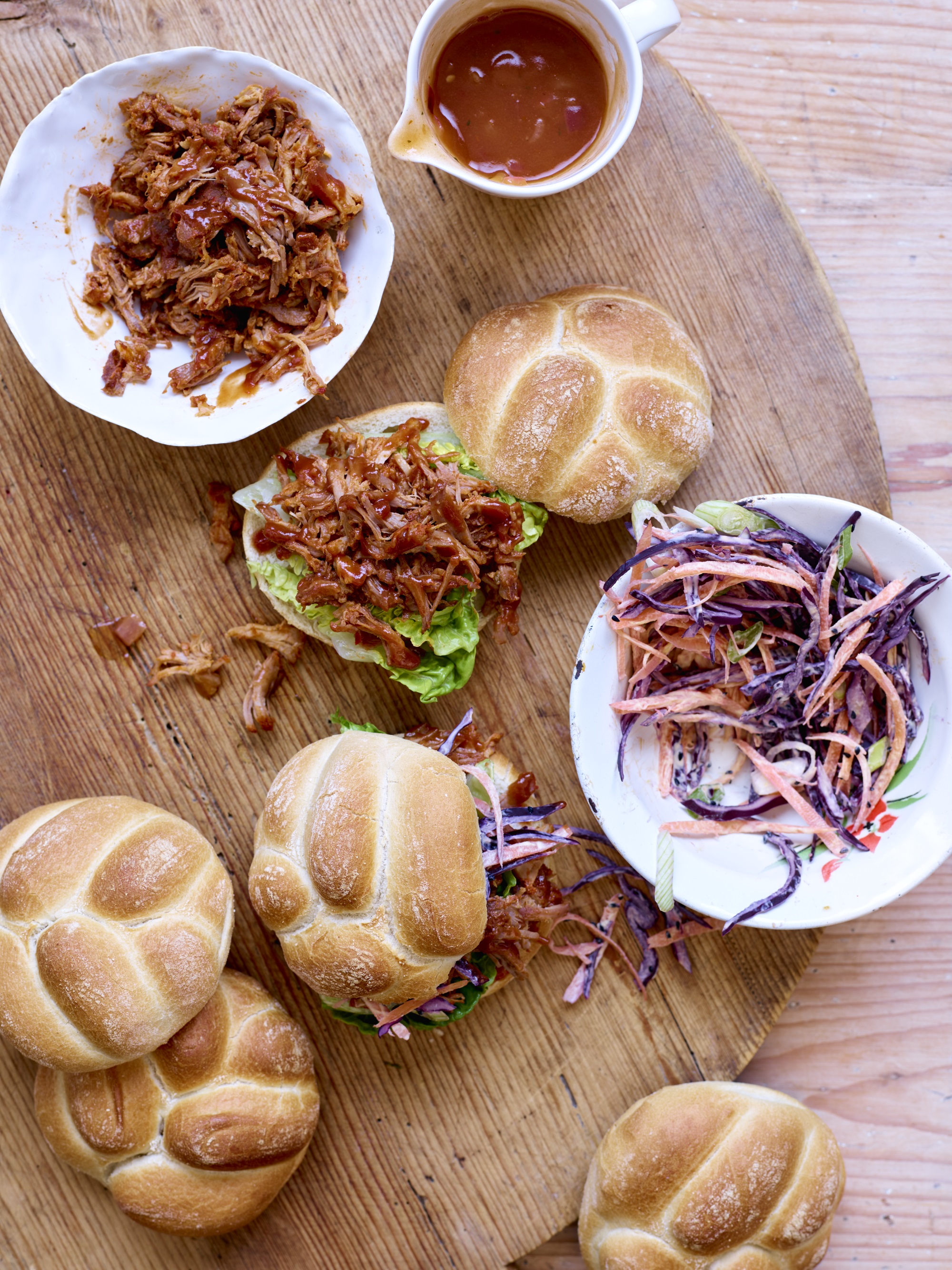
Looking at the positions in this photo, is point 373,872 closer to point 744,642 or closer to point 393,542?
point 393,542

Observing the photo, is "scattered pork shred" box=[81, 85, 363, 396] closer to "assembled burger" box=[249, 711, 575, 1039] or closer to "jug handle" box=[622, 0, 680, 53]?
"jug handle" box=[622, 0, 680, 53]

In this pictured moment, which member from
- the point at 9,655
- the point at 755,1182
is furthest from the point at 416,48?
the point at 755,1182

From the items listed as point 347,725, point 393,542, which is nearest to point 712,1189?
point 347,725

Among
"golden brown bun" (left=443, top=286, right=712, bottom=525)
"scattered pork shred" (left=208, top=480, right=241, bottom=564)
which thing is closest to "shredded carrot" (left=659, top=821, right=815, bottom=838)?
"golden brown bun" (left=443, top=286, right=712, bottom=525)

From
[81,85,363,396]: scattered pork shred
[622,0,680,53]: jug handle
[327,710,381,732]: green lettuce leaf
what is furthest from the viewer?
[327,710,381,732]: green lettuce leaf

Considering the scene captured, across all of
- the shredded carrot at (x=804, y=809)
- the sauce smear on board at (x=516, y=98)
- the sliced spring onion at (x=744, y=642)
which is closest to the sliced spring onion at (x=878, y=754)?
the shredded carrot at (x=804, y=809)

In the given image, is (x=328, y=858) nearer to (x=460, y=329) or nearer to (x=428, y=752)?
(x=428, y=752)
